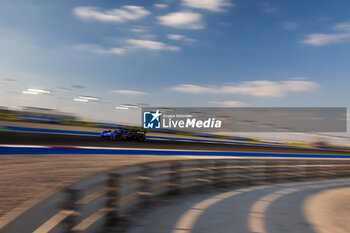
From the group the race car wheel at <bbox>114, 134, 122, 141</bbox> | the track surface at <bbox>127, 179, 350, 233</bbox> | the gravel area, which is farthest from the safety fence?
the race car wheel at <bbox>114, 134, 122, 141</bbox>

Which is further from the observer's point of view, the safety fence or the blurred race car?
the blurred race car

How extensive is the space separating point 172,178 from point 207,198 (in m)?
0.94

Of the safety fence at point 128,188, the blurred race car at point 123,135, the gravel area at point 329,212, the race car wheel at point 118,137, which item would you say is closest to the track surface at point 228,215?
the gravel area at point 329,212

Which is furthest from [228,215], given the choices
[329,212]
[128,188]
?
[329,212]

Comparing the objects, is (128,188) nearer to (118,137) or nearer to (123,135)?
(118,137)

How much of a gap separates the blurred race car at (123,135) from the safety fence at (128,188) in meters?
13.0

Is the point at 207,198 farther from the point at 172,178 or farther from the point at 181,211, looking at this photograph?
the point at 181,211

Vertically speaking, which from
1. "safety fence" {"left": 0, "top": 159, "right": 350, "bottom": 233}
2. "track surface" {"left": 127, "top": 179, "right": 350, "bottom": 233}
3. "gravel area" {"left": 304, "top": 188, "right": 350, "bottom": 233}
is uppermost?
"safety fence" {"left": 0, "top": 159, "right": 350, "bottom": 233}

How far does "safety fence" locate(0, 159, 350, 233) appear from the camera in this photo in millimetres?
2816

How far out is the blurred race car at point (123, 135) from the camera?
2170 centimetres

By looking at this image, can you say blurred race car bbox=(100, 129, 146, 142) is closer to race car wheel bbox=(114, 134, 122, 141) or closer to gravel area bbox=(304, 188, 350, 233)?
race car wheel bbox=(114, 134, 122, 141)

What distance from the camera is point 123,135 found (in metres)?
21.9

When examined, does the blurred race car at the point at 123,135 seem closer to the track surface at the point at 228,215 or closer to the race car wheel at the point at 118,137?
the race car wheel at the point at 118,137

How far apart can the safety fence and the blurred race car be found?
13.0 metres
